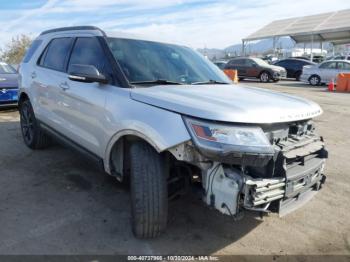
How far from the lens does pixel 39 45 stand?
5680mm

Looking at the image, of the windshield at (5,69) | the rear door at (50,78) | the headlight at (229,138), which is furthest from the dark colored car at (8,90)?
the headlight at (229,138)

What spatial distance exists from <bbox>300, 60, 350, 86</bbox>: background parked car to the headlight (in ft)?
60.0

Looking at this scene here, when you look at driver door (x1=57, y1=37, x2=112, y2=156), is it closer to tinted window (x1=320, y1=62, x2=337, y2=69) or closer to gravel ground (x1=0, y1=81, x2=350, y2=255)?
gravel ground (x1=0, y1=81, x2=350, y2=255)

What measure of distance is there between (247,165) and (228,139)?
0.79ft

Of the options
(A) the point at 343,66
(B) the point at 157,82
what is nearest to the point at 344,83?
(A) the point at 343,66

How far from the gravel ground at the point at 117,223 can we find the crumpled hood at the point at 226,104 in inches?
32.5

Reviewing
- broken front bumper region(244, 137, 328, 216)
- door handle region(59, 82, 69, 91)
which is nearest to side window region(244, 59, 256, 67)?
door handle region(59, 82, 69, 91)

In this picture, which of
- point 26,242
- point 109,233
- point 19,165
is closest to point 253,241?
point 109,233

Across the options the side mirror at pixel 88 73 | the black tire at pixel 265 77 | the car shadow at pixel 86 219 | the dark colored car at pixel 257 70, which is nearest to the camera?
the car shadow at pixel 86 219

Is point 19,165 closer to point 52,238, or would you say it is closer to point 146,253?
point 52,238

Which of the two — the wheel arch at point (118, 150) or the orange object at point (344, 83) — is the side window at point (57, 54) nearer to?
the wheel arch at point (118, 150)

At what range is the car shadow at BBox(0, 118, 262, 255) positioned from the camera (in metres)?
3.20

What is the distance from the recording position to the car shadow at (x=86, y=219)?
126 inches

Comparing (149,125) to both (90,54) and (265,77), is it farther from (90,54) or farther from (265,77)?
(265,77)
